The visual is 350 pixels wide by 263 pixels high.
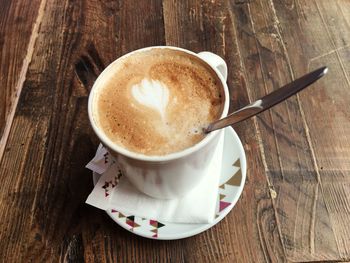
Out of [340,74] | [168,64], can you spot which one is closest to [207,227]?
[168,64]

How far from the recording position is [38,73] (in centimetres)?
79

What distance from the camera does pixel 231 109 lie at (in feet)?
2.42

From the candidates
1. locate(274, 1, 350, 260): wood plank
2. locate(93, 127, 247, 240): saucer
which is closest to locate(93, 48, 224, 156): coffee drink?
locate(93, 127, 247, 240): saucer

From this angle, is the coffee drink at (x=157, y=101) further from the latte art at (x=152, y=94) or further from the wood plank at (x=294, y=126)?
the wood plank at (x=294, y=126)

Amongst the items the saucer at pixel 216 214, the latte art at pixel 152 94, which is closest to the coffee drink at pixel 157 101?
the latte art at pixel 152 94

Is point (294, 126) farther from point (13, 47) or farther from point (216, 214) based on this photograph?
point (13, 47)

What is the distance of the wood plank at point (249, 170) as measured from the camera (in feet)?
1.93

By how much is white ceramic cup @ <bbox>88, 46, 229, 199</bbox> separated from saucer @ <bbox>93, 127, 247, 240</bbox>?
1.8 inches

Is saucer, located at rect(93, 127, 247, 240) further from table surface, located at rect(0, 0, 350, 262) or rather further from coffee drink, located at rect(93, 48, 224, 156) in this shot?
coffee drink, located at rect(93, 48, 224, 156)

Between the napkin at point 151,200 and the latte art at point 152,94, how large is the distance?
0.11 meters

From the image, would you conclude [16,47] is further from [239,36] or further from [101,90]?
[239,36]

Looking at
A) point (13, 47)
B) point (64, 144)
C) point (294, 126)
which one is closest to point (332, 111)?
point (294, 126)

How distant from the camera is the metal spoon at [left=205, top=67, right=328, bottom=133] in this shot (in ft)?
1.39

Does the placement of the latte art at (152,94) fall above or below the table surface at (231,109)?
above
